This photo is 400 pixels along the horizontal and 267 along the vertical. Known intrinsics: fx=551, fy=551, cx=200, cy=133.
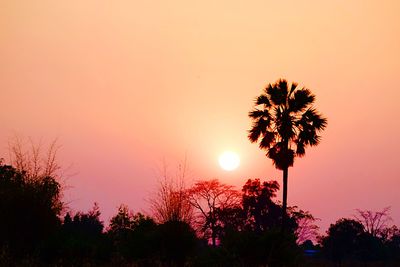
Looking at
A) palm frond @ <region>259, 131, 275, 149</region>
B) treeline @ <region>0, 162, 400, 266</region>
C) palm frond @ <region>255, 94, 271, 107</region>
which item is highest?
palm frond @ <region>255, 94, 271, 107</region>

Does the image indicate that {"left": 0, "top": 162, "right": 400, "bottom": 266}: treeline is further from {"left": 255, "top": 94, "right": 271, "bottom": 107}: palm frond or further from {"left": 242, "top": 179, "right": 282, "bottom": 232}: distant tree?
{"left": 242, "top": 179, "right": 282, "bottom": 232}: distant tree

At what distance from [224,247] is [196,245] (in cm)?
700

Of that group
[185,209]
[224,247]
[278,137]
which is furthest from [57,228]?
[278,137]

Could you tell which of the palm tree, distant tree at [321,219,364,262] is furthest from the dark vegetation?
distant tree at [321,219,364,262]

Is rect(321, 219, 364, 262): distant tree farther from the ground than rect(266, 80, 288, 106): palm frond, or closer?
closer

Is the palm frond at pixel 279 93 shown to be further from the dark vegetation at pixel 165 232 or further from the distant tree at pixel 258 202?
the distant tree at pixel 258 202

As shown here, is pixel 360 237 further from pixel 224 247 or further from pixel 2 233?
pixel 2 233

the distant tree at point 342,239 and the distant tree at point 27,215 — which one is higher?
the distant tree at point 342,239

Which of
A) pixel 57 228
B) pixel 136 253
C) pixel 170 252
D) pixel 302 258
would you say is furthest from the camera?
pixel 136 253

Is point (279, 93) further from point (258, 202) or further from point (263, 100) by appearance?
point (258, 202)

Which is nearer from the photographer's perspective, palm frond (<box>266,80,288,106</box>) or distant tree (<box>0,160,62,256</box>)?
distant tree (<box>0,160,62,256</box>)

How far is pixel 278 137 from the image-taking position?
39.1 meters

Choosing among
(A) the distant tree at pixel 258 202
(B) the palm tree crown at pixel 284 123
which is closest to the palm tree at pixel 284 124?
(B) the palm tree crown at pixel 284 123

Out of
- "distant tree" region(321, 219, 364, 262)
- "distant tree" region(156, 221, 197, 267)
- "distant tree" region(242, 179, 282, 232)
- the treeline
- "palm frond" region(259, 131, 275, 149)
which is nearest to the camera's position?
the treeline
